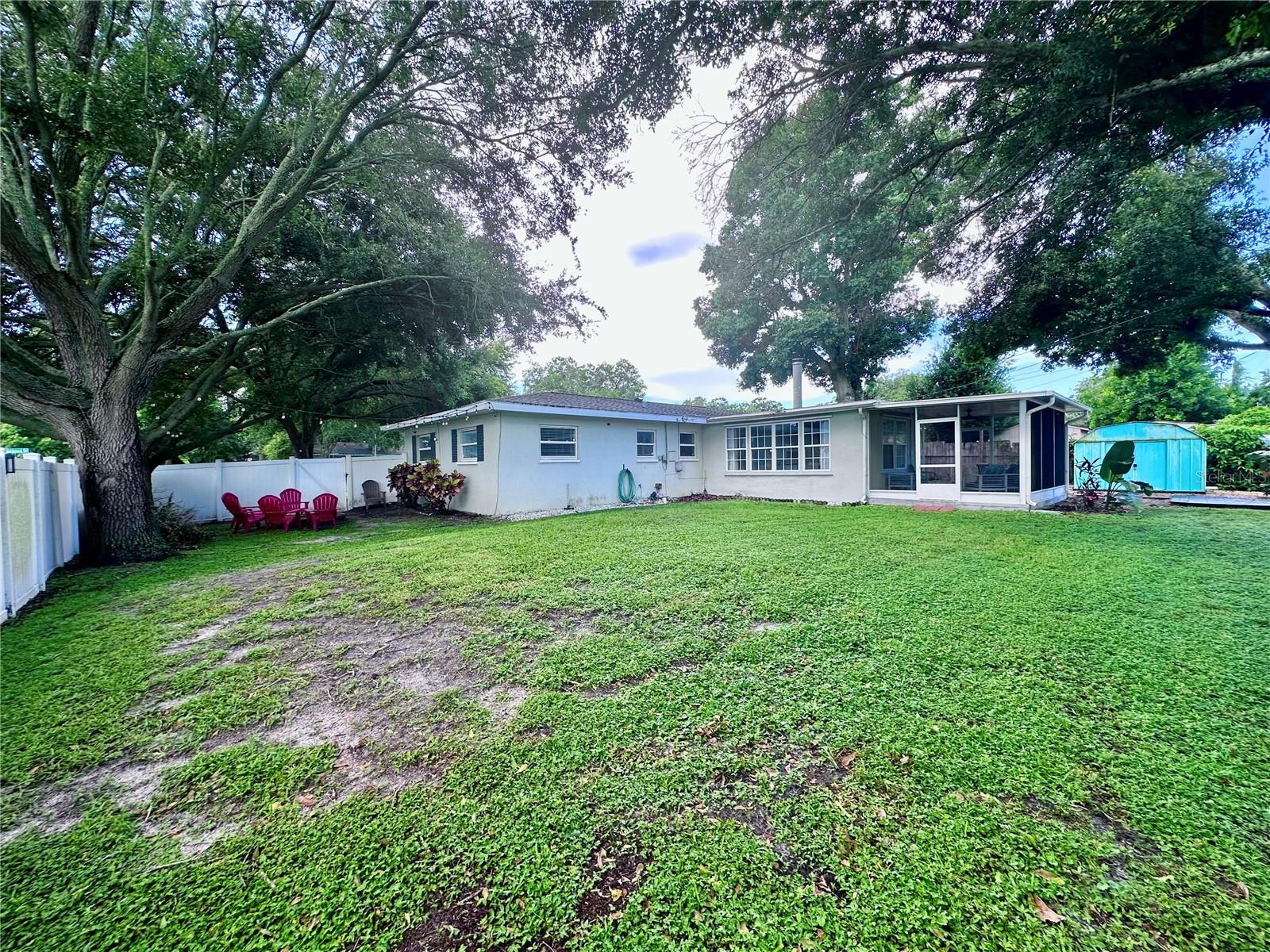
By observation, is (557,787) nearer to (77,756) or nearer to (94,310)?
(77,756)

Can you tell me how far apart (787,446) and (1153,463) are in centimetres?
1083

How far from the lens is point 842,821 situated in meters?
1.76

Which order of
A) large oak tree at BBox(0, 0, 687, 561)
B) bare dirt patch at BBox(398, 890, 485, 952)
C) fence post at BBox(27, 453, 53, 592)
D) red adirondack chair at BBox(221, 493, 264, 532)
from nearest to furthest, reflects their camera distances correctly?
bare dirt patch at BBox(398, 890, 485, 952)
fence post at BBox(27, 453, 53, 592)
large oak tree at BBox(0, 0, 687, 561)
red adirondack chair at BBox(221, 493, 264, 532)

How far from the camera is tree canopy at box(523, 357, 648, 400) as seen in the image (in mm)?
36625

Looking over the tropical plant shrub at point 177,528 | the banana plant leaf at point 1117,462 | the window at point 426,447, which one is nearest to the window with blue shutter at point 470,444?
the window at point 426,447

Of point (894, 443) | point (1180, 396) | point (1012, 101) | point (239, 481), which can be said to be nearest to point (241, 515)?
point (239, 481)

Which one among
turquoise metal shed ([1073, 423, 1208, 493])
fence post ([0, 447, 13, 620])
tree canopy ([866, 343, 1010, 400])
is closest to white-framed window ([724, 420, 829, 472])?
tree canopy ([866, 343, 1010, 400])

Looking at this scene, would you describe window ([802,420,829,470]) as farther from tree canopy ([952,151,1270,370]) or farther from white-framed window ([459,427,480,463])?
white-framed window ([459,427,480,463])

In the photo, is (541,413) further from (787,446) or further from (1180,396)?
(1180,396)

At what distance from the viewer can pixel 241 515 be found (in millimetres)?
9656

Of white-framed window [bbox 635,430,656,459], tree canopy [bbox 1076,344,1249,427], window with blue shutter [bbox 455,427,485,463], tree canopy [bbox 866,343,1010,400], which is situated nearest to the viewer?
window with blue shutter [bbox 455,427,485,463]

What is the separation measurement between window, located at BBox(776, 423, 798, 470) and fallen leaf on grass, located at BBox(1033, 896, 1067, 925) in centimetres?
1209

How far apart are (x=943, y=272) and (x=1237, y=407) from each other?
23.9 metres

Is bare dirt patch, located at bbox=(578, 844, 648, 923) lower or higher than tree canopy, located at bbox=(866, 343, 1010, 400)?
→ lower
